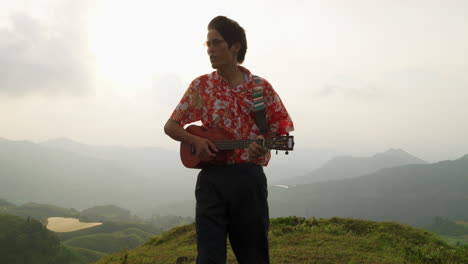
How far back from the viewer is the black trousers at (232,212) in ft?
11.2

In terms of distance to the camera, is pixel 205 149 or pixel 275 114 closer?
pixel 205 149

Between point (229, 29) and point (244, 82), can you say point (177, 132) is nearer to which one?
point (244, 82)

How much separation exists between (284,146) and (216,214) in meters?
0.98

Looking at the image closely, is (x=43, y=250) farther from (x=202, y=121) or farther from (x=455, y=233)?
(x=455, y=233)

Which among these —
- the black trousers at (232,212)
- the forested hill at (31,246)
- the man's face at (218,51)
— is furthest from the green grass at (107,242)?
the man's face at (218,51)

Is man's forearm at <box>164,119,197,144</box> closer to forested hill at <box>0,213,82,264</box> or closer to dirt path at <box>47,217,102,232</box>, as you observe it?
forested hill at <box>0,213,82,264</box>

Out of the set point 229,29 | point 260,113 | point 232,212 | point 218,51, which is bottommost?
point 232,212

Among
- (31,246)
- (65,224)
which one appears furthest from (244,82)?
(65,224)

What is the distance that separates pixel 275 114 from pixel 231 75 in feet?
2.19

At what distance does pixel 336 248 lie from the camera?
9141 millimetres

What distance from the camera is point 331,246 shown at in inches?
367

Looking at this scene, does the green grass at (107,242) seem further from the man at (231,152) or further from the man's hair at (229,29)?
the man's hair at (229,29)

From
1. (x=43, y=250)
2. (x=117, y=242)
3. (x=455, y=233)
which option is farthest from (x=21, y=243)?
(x=455, y=233)

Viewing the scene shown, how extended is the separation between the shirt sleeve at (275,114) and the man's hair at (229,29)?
2.02 ft
